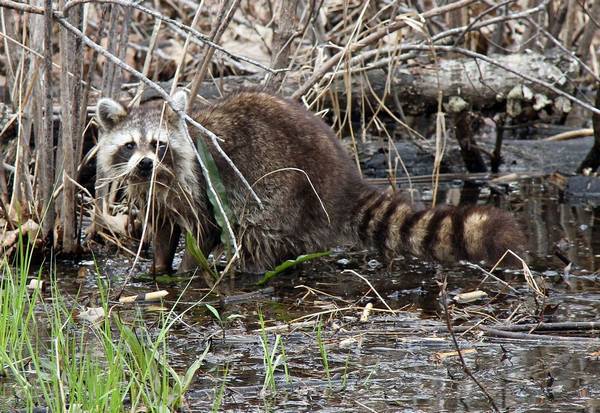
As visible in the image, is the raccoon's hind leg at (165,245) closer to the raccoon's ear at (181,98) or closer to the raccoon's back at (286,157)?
the raccoon's back at (286,157)

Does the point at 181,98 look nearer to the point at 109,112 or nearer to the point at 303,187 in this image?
the point at 109,112

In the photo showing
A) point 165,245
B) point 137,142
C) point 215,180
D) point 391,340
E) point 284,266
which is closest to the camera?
point 391,340

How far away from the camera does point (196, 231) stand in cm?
530

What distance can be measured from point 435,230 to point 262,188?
893 mm

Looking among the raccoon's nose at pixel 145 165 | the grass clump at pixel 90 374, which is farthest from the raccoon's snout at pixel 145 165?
the grass clump at pixel 90 374

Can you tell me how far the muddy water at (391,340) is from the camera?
3.21 m

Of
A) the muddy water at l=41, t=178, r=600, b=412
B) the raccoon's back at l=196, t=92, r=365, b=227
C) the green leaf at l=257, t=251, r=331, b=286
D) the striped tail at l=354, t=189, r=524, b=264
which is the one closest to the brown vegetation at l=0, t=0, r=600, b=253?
the raccoon's back at l=196, t=92, r=365, b=227

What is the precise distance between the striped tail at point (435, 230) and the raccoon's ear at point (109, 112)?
130 centimetres

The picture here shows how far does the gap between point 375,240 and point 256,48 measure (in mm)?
3705

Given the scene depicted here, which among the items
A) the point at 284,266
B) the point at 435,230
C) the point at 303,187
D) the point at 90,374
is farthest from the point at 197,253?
the point at 90,374

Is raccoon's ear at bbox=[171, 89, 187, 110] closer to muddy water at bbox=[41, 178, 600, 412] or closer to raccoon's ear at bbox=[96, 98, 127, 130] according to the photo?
raccoon's ear at bbox=[96, 98, 127, 130]

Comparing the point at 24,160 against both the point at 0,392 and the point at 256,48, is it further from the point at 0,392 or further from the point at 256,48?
the point at 256,48

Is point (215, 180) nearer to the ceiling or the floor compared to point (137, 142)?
nearer to the floor

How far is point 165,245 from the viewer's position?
17.5ft
